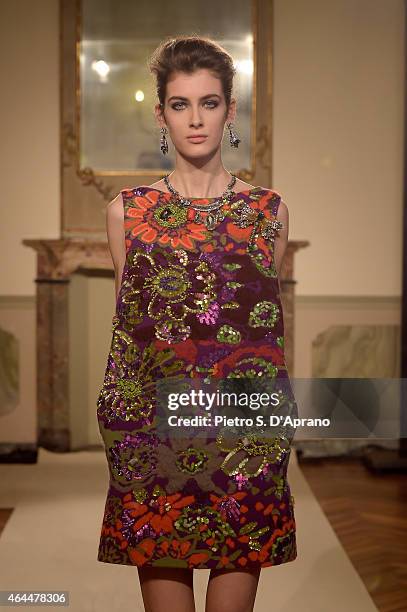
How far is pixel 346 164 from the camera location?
8.23ft

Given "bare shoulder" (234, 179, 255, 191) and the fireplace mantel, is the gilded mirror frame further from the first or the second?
"bare shoulder" (234, 179, 255, 191)

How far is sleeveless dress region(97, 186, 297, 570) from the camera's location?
56.1 inches

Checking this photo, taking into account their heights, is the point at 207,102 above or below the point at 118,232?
above

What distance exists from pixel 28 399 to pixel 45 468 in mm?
729

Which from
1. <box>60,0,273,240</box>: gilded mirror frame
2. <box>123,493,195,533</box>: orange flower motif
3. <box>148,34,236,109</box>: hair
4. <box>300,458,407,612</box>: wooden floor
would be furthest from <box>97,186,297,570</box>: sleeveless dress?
<box>300,458,407,612</box>: wooden floor

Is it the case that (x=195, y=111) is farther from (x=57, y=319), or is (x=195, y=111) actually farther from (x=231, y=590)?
(x=57, y=319)

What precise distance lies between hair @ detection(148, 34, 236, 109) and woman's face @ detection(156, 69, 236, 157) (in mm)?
11

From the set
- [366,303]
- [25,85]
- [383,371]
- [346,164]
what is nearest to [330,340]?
[366,303]

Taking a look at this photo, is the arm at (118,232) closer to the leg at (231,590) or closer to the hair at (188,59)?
the hair at (188,59)

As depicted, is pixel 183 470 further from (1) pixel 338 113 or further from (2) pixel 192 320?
(1) pixel 338 113

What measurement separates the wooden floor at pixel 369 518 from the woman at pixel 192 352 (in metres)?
0.91

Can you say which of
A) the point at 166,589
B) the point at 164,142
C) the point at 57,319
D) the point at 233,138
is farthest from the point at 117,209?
the point at 57,319

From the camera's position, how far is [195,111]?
148cm

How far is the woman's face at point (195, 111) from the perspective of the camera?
1.47m
